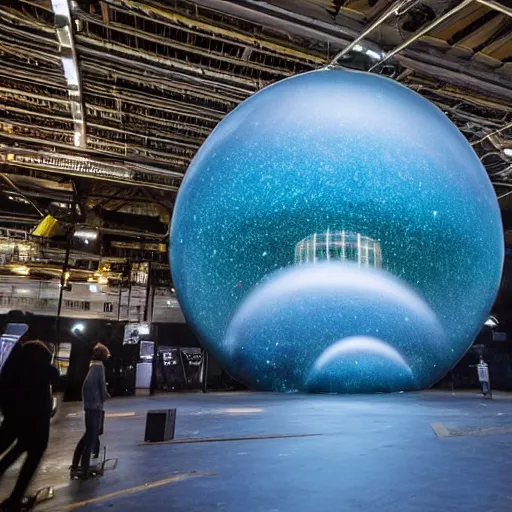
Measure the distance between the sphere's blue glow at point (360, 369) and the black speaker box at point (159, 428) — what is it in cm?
308

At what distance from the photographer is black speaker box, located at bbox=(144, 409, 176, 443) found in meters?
4.45

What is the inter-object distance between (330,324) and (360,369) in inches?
8.6

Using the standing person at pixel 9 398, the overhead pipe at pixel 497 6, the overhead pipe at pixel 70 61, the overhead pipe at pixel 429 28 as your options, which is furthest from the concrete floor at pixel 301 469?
the overhead pipe at pixel 70 61

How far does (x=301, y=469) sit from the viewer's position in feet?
9.73

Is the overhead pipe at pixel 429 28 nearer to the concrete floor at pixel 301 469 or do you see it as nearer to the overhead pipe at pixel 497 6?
the overhead pipe at pixel 497 6

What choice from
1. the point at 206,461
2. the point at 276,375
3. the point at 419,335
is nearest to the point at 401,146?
the point at 419,335

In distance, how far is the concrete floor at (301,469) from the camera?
2.28 meters

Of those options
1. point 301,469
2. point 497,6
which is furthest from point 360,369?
→ point 497,6

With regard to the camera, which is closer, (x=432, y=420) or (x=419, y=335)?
(x=419, y=335)

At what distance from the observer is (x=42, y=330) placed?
9.25ft

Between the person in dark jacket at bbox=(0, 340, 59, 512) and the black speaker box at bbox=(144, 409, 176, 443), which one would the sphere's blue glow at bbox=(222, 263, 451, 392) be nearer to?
the person in dark jacket at bbox=(0, 340, 59, 512)

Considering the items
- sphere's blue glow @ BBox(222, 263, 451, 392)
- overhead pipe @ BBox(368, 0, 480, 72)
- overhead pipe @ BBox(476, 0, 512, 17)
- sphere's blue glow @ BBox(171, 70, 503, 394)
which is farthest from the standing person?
overhead pipe @ BBox(476, 0, 512, 17)

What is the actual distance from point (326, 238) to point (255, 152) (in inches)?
18.3

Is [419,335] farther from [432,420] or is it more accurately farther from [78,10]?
[432,420]
